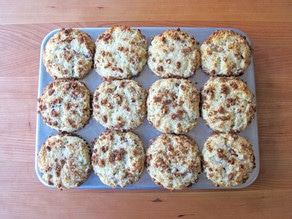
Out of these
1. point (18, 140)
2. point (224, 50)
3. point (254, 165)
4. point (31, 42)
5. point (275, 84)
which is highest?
point (31, 42)

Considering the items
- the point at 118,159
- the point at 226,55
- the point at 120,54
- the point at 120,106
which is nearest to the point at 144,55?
the point at 120,54

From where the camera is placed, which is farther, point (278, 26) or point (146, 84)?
point (278, 26)

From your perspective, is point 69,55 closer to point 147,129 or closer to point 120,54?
point 120,54

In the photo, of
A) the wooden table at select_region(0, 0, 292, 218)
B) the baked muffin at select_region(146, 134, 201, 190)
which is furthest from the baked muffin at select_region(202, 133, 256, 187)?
the wooden table at select_region(0, 0, 292, 218)

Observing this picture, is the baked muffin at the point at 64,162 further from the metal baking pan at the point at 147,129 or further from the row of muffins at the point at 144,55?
the row of muffins at the point at 144,55

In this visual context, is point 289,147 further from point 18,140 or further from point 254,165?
point 18,140

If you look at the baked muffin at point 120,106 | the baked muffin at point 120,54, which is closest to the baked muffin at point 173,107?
the baked muffin at point 120,106
